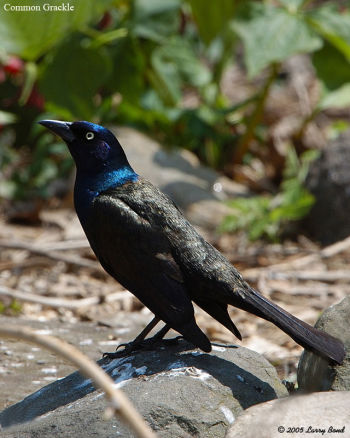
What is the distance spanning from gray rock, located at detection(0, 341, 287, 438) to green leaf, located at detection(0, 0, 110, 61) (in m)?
3.27

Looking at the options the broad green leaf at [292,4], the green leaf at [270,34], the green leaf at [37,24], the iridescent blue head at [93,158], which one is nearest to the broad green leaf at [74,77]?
the green leaf at [37,24]

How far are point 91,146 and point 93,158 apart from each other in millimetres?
66

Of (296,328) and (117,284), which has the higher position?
(296,328)

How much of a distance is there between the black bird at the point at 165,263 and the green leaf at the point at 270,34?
102 inches

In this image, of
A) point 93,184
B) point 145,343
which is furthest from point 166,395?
point 93,184

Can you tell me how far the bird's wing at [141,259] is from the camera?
320cm

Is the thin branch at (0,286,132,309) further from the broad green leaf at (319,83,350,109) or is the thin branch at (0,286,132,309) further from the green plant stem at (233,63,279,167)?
the broad green leaf at (319,83,350,109)

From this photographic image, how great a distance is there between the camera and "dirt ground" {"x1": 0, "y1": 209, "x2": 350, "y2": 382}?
5055 millimetres

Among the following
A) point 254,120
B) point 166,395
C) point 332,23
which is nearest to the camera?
point 166,395

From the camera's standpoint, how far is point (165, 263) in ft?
10.7

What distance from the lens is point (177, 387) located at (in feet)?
9.62

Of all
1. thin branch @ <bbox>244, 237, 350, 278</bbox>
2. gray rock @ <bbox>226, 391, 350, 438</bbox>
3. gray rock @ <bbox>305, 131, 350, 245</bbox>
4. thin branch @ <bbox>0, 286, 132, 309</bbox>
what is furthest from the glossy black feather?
gray rock @ <bbox>305, 131, 350, 245</bbox>

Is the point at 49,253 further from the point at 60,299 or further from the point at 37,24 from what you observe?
the point at 37,24

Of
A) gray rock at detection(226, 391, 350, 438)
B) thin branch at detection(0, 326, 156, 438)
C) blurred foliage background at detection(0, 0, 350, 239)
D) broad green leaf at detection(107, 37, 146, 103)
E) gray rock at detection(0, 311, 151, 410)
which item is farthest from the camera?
broad green leaf at detection(107, 37, 146, 103)
